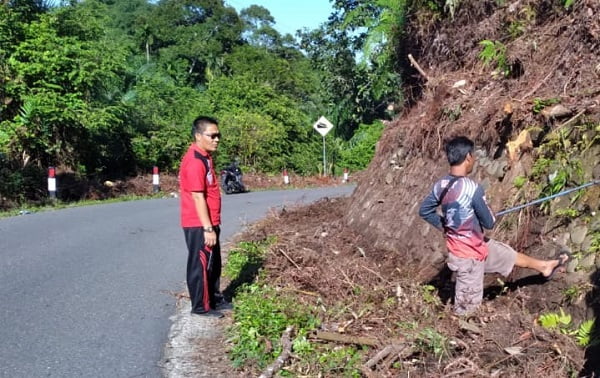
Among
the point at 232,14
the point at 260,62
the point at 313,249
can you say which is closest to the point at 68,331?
the point at 313,249

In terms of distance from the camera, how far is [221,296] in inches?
253

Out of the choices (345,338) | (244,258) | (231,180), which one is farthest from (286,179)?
(345,338)

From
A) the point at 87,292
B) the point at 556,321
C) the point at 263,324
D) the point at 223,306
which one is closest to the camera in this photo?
the point at 556,321

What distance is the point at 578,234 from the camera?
190 inches

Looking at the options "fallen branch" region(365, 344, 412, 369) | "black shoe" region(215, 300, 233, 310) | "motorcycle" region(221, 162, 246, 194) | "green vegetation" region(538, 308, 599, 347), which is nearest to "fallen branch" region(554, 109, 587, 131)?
"green vegetation" region(538, 308, 599, 347)

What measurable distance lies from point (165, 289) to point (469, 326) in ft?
12.3

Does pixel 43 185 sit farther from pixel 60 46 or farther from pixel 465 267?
pixel 465 267

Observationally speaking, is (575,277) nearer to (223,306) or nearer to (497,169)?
(497,169)

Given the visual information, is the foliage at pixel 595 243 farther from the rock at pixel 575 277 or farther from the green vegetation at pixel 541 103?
the green vegetation at pixel 541 103

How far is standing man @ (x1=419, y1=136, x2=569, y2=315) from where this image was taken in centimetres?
488

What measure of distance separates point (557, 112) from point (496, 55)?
1.82m

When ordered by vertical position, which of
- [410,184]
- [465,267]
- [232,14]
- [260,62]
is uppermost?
[232,14]

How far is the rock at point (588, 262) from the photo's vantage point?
455cm

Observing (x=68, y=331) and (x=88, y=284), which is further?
(x=88, y=284)
